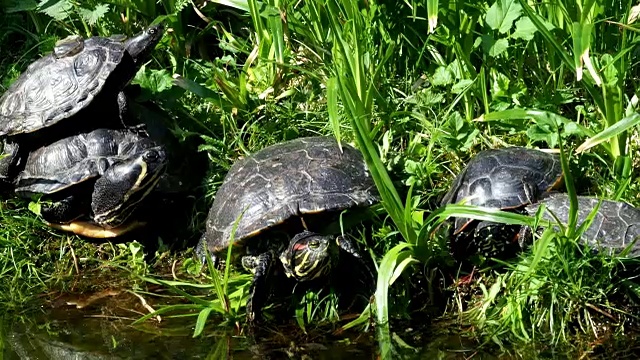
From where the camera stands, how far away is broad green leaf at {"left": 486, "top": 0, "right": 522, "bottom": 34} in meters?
4.27

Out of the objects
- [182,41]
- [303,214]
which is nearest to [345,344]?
[303,214]

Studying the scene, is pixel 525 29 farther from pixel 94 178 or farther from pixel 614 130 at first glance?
pixel 94 178

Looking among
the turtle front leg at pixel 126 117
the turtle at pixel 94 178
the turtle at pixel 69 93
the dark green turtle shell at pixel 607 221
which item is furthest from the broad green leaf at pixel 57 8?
the dark green turtle shell at pixel 607 221

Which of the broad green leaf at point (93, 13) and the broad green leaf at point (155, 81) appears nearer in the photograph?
the broad green leaf at point (155, 81)

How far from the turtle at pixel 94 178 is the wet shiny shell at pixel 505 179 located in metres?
1.59

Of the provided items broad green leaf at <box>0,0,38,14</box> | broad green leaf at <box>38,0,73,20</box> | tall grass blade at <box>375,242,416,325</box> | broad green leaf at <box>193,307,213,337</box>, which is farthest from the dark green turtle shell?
broad green leaf at <box>0,0,38,14</box>

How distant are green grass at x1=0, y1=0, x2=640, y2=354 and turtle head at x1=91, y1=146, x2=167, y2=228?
239 millimetres

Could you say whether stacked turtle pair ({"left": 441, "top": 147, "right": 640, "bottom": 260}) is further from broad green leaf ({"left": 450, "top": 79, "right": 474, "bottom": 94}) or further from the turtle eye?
the turtle eye

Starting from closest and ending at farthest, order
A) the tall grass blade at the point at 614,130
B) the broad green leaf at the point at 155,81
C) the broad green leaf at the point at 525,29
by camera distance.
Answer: the tall grass blade at the point at 614,130 → the broad green leaf at the point at 525,29 → the broad green leaf at the point at 155,81

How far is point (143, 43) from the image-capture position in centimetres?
490

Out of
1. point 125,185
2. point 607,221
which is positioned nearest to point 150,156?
point 125,185

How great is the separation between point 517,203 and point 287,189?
1.05 metres

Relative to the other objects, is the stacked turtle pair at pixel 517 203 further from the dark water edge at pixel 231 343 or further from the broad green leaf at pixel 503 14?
the broad green leaf at pixel 503 14

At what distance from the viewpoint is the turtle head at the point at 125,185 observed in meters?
4.42
